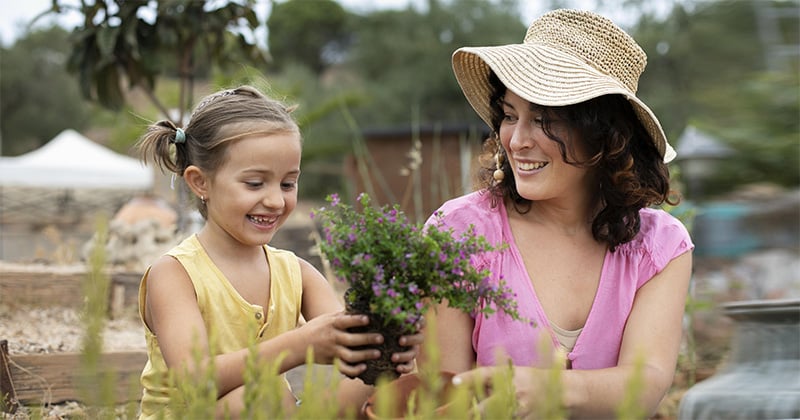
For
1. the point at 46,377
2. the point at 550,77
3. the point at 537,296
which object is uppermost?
the point at 550,77

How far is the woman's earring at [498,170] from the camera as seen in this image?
2303 millimetres

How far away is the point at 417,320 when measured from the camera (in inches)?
63.1

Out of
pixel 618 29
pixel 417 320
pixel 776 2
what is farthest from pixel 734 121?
pixel 417 320

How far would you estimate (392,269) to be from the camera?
1581 millimetres

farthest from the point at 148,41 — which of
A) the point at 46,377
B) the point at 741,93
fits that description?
the point at 741,93

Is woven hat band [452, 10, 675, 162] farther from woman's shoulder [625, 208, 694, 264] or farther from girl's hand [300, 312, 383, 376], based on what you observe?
girl's hand [300, 312, 383, 376]

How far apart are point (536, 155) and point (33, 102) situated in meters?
26.2

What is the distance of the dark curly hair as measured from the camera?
2123 mm

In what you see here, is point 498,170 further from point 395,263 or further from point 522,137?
point 395,263

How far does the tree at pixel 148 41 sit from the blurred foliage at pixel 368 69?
11mm

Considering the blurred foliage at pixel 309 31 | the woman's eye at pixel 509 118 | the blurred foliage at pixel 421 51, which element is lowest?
the woman's eye at pixel 509 118

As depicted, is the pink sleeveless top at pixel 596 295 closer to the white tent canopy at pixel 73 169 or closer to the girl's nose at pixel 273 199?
the girl's nose at pixel 273 199

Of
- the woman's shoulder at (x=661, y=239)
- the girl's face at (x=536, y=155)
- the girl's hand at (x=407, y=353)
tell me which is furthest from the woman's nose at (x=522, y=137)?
the girl's hand at (x=407, y=353)

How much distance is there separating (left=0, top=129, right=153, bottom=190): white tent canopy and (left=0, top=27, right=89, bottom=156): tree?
36.9 feet
